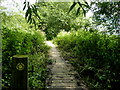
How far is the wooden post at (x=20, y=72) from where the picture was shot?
2489 mm

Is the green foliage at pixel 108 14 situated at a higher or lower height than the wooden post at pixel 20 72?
higher

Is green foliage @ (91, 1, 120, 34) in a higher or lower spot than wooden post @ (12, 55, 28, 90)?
higher

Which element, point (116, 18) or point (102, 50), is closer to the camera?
point (116, 18)

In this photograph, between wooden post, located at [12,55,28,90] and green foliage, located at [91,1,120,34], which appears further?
green foliage, located at [91,1,120,34]

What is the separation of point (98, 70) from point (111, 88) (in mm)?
784

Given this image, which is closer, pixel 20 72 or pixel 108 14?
pixel 20 72

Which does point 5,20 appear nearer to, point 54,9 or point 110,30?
point 110,30

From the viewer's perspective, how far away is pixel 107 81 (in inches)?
172

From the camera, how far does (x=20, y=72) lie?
8.25ft

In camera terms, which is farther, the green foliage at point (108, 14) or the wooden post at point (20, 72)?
the green foliage at point (108, 14)

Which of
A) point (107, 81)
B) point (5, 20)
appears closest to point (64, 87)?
point (107, 81)

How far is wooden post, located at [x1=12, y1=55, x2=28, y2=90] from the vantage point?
249 centimetres

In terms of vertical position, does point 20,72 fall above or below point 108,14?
below

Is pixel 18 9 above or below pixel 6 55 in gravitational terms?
above
